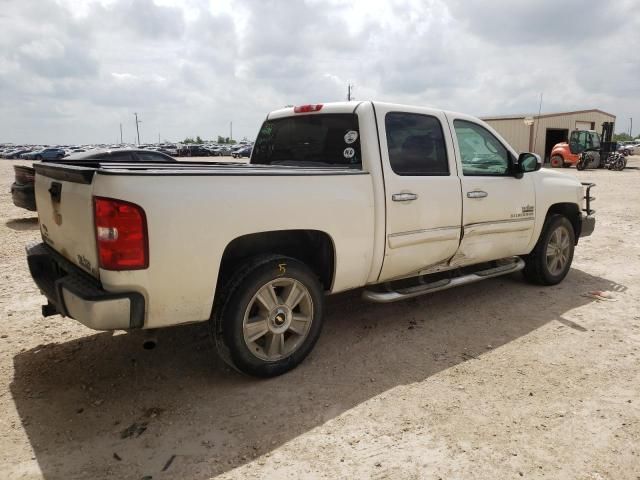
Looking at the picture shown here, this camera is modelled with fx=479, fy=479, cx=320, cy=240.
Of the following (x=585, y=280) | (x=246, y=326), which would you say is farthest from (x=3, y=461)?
(x=585, y=280)

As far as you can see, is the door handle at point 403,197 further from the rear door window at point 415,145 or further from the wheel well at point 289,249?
the wheel well at point 289,249

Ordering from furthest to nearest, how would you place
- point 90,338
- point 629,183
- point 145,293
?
point 629,183 → point 90,338 → point 145,293

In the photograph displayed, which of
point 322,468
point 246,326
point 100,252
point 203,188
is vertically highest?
point 203,188

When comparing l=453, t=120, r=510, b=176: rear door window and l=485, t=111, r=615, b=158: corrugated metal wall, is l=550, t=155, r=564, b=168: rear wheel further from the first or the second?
l=453, t=120, r=510, b=176: rear door window

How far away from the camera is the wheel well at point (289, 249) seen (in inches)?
130

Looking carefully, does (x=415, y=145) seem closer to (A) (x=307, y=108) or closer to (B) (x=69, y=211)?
(A) (x=307, y=108)

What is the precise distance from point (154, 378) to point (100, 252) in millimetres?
1225

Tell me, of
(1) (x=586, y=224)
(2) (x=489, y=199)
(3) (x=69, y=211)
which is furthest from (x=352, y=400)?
(1) (x=586, y=224)

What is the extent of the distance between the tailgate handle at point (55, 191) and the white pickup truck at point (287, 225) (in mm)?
17

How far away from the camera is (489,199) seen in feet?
14.9

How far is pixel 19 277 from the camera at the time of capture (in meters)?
5.77

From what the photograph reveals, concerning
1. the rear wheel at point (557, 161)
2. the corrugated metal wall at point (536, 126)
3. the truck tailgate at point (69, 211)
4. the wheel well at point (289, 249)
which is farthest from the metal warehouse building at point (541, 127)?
the truck tailgate at point (69, 211)

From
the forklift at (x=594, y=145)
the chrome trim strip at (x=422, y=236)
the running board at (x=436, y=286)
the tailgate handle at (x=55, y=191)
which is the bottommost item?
the running board at (x=436, y=286)

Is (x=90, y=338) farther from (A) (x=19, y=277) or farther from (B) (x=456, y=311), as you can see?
(B) (x=456, y=311)
